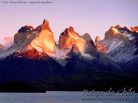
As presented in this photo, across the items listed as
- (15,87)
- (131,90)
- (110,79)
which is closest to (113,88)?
(131,90)

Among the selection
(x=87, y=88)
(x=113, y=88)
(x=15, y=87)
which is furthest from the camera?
(x=87, y=88)

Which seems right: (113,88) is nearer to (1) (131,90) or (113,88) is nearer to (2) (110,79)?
(1) (131,90)

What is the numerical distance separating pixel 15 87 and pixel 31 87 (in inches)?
583

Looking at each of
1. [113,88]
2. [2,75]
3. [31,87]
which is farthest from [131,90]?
[2,75]

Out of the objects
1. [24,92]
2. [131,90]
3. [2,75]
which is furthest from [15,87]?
[131,90]

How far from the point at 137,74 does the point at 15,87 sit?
163 ft

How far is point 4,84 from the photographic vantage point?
178 meters

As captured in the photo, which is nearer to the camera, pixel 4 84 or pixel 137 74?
pixel 4 84

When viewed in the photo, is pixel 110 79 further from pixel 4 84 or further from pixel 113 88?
pixel 4 84

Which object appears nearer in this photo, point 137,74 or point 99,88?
point 99,88

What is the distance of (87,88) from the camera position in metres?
192

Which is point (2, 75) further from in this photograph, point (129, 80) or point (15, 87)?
point (129, 80)

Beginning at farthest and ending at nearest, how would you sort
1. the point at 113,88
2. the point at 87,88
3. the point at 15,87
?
the point at 87,88
the point at 113,88
the point at 15,87

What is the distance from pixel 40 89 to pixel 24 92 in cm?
2479
